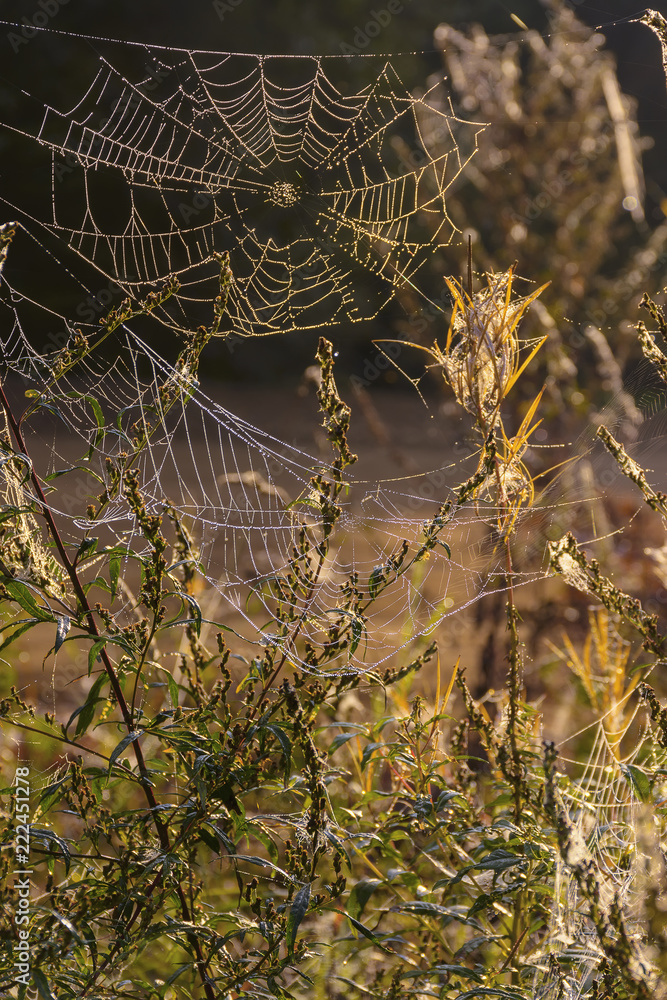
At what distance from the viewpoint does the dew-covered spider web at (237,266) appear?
66.4 inches

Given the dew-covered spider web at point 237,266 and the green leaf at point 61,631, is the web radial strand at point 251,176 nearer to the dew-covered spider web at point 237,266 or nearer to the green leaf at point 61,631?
the dew-covered spider web at point 237,266

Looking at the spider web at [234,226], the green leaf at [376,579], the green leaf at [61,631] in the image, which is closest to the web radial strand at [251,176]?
the spider web at [234,226]

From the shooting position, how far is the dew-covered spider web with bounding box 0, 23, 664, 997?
1.69 meters

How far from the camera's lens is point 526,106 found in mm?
3848

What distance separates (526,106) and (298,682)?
370cm

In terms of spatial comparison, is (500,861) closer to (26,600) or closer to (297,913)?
(297,913)

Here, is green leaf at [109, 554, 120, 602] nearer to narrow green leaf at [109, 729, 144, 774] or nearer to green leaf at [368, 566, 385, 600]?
narrow green leaf at [109, 729, 144, 774]

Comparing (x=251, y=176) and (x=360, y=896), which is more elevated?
(x=251, y=176)

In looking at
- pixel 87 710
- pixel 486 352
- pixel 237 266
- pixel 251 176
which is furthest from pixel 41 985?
pixel 251 176

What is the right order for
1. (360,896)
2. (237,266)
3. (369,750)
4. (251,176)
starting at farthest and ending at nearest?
(251,176) < (237,266) < (369,750) < (360,896)

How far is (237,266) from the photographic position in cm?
507

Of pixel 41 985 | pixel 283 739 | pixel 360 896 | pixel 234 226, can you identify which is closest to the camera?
pixel 41 985

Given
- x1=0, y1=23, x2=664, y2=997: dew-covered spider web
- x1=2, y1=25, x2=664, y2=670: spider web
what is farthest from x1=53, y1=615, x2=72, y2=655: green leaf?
x1=2, y1=25, x2=664, y2=670: spider web

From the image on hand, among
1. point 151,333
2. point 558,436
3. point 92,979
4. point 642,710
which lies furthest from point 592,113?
point 92,979
